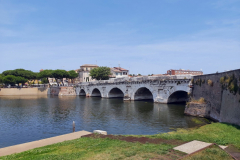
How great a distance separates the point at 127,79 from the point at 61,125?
109ft

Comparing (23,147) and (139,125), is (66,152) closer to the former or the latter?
(23,147)

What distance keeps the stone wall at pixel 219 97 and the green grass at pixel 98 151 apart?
11957 millimetres

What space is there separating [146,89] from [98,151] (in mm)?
48573

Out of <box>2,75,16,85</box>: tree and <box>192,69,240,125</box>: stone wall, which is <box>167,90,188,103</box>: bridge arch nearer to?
<box>192,69,240,125</box>: stone wall

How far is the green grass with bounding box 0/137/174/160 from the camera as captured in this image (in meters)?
Answer: 10.7

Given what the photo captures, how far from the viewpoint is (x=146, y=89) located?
59500 mm

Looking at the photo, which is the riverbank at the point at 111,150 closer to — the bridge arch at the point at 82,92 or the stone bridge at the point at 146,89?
the stone bridge at the point at 146,89

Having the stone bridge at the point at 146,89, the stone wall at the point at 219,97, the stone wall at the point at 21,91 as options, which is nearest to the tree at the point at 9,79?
the stone wall at the point at 21,91

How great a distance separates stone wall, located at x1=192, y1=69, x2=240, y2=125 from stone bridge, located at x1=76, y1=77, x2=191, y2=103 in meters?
7.25

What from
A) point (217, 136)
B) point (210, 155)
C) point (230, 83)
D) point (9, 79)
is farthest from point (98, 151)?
point (9, 79)

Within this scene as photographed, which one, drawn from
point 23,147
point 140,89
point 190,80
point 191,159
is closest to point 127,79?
point 140,89

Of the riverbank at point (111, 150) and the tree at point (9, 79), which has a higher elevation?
the tree at point (9, 79)

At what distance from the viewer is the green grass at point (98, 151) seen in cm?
1066

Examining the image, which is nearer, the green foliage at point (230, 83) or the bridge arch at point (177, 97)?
the green foliage at point (230, 83)
